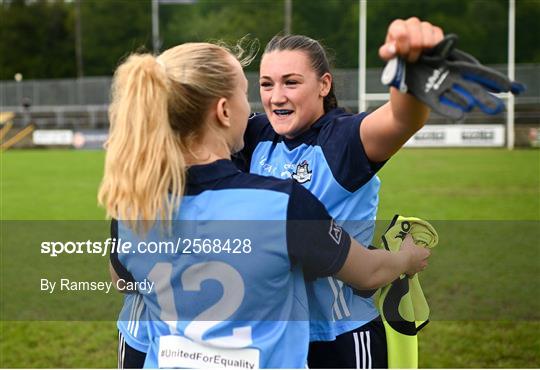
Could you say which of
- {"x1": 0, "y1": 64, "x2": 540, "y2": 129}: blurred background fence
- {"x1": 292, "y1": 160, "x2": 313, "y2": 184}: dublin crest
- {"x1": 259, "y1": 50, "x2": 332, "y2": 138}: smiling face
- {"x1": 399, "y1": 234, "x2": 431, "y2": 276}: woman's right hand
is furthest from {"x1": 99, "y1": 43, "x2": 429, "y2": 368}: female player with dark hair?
{"x1": 0, "y1": 64, "x2": 540, "y2": 129}: blurred background fence

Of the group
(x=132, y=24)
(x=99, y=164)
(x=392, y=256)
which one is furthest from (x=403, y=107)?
(x=132, y=24)

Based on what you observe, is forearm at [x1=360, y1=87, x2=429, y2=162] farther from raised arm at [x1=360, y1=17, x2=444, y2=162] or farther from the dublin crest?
the dublin crest

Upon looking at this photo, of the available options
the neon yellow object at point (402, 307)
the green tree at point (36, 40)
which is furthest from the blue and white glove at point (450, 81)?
the green tree at point (36, 40)

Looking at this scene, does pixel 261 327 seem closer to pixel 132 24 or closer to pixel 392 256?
pixel 392 256

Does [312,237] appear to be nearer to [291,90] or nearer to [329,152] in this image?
[329,152]

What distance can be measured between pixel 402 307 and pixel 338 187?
1.57 feet

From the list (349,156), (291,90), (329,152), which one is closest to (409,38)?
(349,156)

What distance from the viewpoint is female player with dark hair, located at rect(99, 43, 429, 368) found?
72.4 inches

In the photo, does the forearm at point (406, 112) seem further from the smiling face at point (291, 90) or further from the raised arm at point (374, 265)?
the smiling face at point (291, 90)

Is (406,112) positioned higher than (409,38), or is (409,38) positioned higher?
(409,38)

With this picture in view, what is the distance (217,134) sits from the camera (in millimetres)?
2000

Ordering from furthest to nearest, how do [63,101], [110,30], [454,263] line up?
[110,30] → [63,101] → [454,263]

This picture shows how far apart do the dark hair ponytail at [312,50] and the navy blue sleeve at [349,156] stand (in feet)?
1.10

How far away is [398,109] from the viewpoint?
198cm
